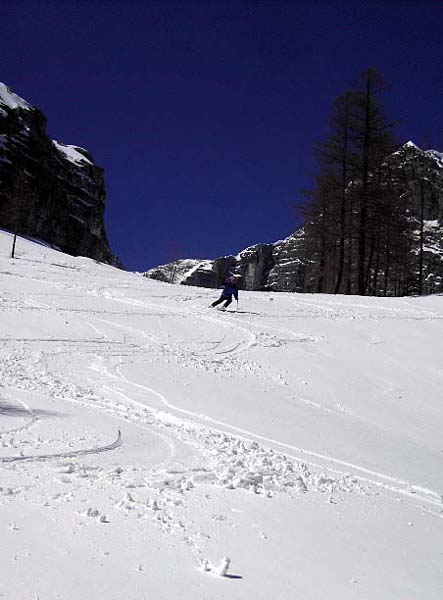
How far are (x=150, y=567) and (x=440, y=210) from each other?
100126mm

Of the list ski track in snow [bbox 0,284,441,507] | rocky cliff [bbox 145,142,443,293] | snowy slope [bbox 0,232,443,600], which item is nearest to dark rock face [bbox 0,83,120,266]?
rocky cliff [bbox 145,142,443,293]

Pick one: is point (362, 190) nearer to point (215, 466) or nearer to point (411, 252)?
point (411, 252)

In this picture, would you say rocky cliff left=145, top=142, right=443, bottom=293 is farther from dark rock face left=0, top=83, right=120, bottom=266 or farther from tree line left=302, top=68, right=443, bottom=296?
dark rock face left=0, top=83, right=120, bottom=266

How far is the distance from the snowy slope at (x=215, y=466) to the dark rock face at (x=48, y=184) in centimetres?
5307

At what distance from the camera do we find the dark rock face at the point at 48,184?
210 feet

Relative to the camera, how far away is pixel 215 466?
4.33m

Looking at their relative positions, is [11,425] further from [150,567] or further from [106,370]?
[106,370]

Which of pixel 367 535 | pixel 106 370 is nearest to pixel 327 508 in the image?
pixel 367 535

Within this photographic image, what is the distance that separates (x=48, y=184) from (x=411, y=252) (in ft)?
189

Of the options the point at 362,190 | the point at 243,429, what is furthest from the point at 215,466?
the point at 362,190

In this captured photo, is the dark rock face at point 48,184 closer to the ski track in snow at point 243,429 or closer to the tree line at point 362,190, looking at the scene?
the tree line at point 362,190

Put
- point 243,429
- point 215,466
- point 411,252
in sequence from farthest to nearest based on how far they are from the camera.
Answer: point 411,252 < point 243,429 < point 215,466

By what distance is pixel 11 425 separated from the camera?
4738mm

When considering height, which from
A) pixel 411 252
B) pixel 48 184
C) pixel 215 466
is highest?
pixel 48 184
